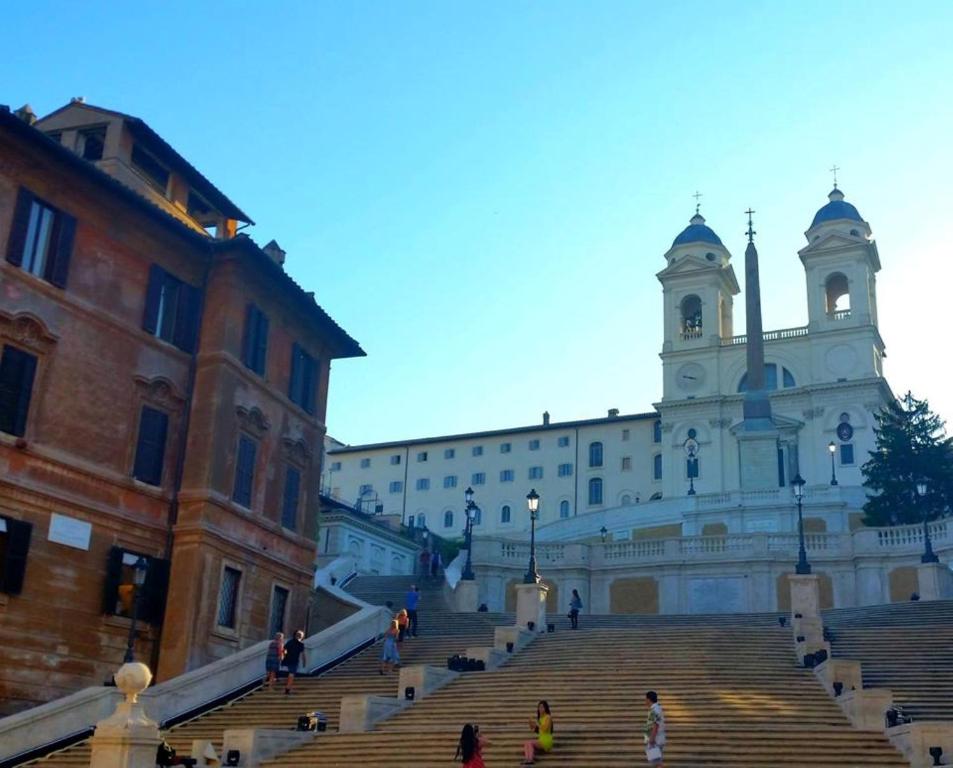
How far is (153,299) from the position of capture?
30953mm

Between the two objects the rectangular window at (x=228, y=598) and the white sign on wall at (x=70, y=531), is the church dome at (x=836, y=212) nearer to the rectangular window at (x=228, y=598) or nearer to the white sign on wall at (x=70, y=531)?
the rectangular window at (x=228, y=598)

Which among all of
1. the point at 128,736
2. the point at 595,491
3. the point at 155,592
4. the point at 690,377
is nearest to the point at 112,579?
the point at 155,592

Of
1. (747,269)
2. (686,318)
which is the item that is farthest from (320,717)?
(686,318)

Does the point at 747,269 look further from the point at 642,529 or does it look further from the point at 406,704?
the point at 406,704

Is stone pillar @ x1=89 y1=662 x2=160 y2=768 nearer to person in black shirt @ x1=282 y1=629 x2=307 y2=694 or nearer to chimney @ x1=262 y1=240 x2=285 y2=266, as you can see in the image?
person in black shirt @ x1=282 y1=629 x2=307 y2=694

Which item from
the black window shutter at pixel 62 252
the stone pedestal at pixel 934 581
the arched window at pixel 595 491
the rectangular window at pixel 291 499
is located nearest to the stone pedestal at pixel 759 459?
the arched window at pixel 595 491

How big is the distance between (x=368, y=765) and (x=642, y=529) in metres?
54.5

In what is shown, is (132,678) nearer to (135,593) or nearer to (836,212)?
(135,593)

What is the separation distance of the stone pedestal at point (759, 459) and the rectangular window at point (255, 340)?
144ft

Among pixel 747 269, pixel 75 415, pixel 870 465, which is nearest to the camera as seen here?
pixel 75 415

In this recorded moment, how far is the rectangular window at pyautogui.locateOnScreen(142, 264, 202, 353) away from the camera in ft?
101

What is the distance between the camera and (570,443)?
107750 mm

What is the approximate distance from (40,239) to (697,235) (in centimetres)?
8267

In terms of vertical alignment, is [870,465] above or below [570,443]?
below
